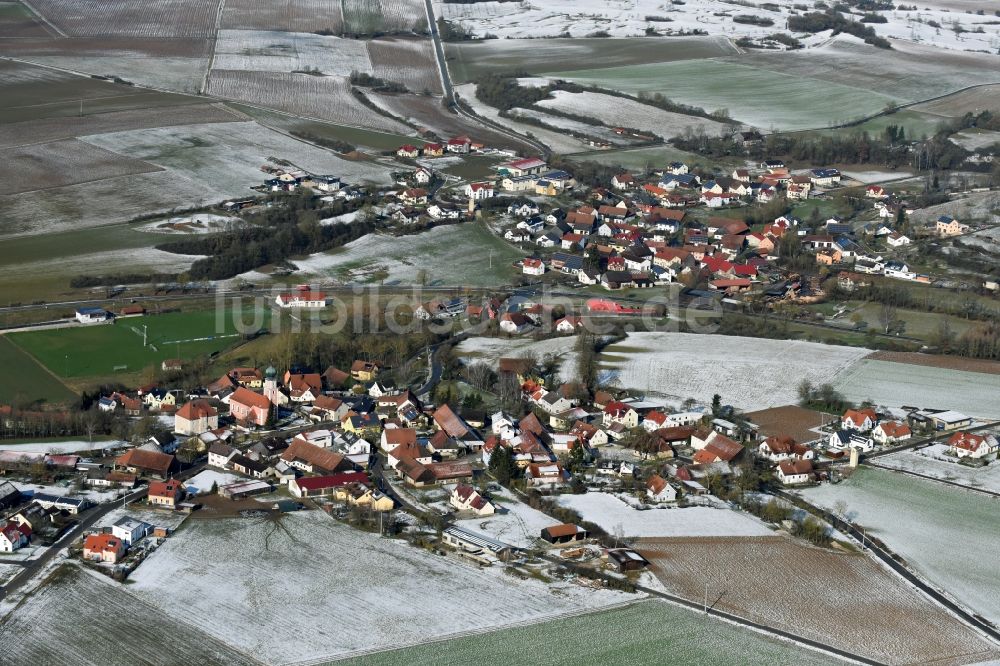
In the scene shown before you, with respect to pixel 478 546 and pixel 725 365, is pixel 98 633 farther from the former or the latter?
pixel 725 365

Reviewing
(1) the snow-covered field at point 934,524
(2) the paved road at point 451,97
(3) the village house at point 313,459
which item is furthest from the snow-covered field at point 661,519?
(2) the paved road at point 451,97

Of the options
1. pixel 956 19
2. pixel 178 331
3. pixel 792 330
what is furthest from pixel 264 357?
pixel 956 19

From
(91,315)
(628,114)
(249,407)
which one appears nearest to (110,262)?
(91,315)

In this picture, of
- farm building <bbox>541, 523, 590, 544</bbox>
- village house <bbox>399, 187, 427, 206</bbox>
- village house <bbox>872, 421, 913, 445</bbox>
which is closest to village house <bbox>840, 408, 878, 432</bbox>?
village house <bbox>872, 421, 913, 445</bbox>

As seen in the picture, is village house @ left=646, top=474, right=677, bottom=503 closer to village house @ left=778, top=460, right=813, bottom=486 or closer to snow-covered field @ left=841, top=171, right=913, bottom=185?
village house @ left=778, top=460, right=813, bottom=486

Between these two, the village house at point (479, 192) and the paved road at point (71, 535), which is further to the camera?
the village house at point (479, 192)

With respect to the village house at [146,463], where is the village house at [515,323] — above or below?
above

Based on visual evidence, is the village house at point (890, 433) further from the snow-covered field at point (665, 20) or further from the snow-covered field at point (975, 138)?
the snow-covered field at point (665, 20)
